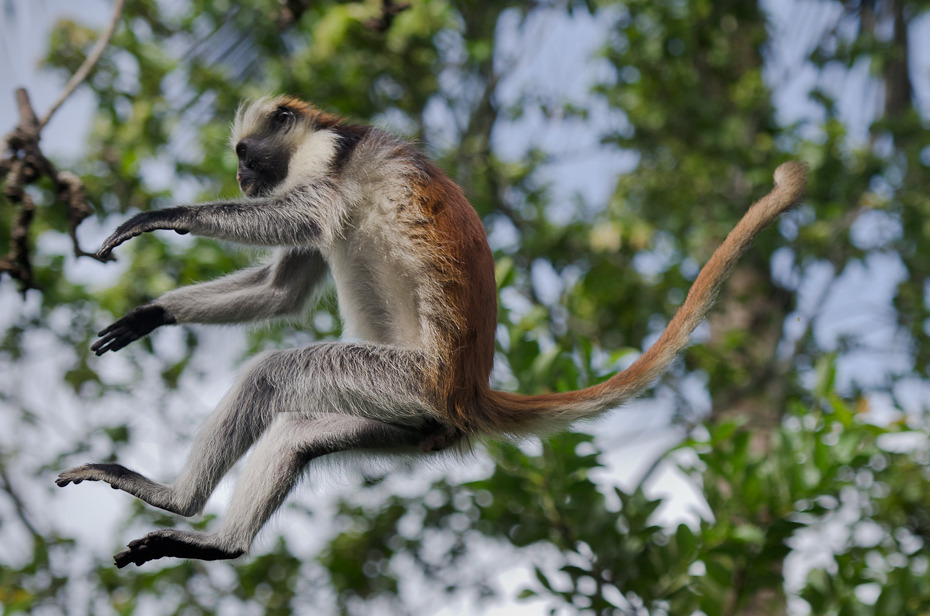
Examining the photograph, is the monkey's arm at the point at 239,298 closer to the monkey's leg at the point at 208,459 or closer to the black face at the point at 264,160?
the black face at the point at 264,160

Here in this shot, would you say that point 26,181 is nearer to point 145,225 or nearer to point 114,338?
point 114,338

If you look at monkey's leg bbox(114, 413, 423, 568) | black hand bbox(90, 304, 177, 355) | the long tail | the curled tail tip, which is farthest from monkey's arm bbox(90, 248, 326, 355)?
the curled tail tip

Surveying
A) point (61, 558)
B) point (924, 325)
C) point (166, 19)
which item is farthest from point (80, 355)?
point (924, 325)

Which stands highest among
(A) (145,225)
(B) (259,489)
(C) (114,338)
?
(A) (145,225)

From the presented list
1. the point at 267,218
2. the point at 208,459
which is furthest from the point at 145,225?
the point at 208,459

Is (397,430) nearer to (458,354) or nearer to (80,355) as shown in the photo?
(458,354)

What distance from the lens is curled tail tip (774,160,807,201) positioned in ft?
9.18

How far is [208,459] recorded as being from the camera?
276 cm

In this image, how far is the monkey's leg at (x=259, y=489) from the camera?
2586 millimetres

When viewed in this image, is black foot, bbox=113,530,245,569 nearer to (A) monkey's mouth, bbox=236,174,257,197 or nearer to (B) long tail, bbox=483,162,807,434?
(B) long tail, bbox=483,162,807,434

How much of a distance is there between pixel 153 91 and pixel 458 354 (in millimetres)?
5082

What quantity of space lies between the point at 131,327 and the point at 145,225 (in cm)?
53

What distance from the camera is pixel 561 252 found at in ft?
25.2

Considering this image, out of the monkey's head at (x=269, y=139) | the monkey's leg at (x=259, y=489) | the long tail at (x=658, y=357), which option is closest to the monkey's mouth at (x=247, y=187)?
the monkey's head at (x=269, y=139)
